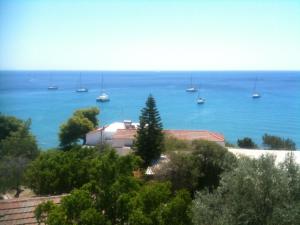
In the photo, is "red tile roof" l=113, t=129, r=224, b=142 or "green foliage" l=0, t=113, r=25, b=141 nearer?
"red tile roof" l=113, t=129, r=224, b=142

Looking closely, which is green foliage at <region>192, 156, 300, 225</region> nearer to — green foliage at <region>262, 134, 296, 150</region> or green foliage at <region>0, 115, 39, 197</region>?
green foliage at <region>0, 115, 39, 197</region>

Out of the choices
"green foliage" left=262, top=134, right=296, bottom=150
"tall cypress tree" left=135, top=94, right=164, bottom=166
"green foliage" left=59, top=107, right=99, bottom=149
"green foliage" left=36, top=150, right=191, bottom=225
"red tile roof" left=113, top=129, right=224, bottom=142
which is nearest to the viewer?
"green foliage" left=36, top=150, right=191, bottom=225

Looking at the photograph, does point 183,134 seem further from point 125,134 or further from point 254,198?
point 254,198

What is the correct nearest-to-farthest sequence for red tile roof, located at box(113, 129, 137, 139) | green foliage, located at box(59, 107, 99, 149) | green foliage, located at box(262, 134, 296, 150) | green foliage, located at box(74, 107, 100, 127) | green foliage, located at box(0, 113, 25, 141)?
1. red tile roof, located at box(113, 129, 137, 139)
2. green foliage, located at box(0, 113, 25, 141)
3. green foliage, located at box(262, 134, 296, 150)
4. green foliage, located at box(59, 107, 99, 149)
5. green foliage, located at box(74, 107, 100, 127)

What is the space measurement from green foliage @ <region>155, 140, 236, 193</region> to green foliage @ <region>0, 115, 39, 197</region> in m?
4.01

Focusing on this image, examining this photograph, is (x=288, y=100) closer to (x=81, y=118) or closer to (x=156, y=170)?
(x=81, y=118)

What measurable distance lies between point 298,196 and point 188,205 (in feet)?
5.08

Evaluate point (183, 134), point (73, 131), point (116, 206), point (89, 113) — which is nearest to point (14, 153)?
point (183, 134)

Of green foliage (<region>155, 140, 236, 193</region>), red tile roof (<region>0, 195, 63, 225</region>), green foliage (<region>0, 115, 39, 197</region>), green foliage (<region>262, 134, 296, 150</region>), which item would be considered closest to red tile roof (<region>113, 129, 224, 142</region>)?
green foliage (<region>262, 134, 296, 150</region>)

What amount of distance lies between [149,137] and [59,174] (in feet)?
23.5

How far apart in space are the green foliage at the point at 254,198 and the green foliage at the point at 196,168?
18.6 feet

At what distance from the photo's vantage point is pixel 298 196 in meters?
5.70

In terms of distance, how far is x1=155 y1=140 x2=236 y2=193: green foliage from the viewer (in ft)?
39.2

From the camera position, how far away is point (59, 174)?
9.03 meters
